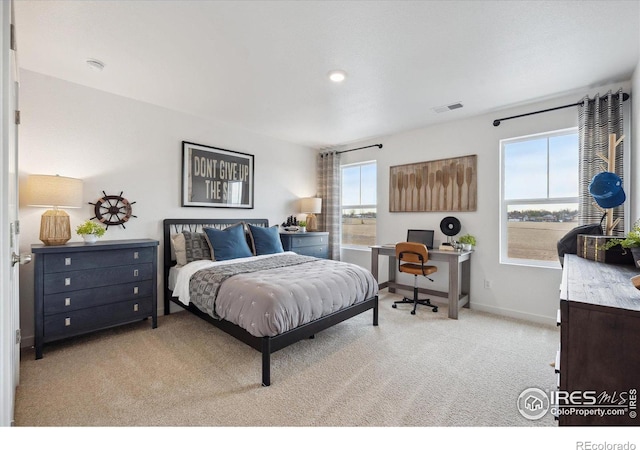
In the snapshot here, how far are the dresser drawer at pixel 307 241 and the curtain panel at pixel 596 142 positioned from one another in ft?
11.2

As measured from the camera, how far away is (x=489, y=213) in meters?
3.76

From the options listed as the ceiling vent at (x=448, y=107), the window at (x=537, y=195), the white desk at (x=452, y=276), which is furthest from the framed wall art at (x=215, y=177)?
the window at (x=537, y=195)

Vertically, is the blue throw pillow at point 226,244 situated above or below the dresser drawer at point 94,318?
above

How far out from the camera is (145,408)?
186 cm

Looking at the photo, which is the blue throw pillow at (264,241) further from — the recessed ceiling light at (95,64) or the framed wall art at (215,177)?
the recessed ceiling light at (95,64)

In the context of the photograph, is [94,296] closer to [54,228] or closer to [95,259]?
[95,259]

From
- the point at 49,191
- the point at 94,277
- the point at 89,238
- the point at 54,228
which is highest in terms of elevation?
the point at 49,191

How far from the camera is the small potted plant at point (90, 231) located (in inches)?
113

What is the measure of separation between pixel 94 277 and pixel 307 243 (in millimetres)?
2850

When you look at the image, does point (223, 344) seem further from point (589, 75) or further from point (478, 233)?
point (589, 75)

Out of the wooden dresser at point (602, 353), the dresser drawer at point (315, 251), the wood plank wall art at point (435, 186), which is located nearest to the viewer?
the wooden dresser at point (602, 353)

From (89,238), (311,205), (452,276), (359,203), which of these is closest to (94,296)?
(89,238)

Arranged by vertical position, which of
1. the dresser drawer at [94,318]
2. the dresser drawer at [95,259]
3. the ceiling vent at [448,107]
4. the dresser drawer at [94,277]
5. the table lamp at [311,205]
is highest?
the ceiling vent at [448,107]

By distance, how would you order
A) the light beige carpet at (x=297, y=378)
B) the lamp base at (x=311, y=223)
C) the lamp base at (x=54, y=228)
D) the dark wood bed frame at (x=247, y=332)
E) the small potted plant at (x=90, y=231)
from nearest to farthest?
the light beige carpet at (x=297, y=378)
the dark wood bed frame at (x=247, y=332)
the lamp base at (x=54, y=228)
the small potted plant at (x=90, y=231)
the lamp base at (x=311, y=223)
